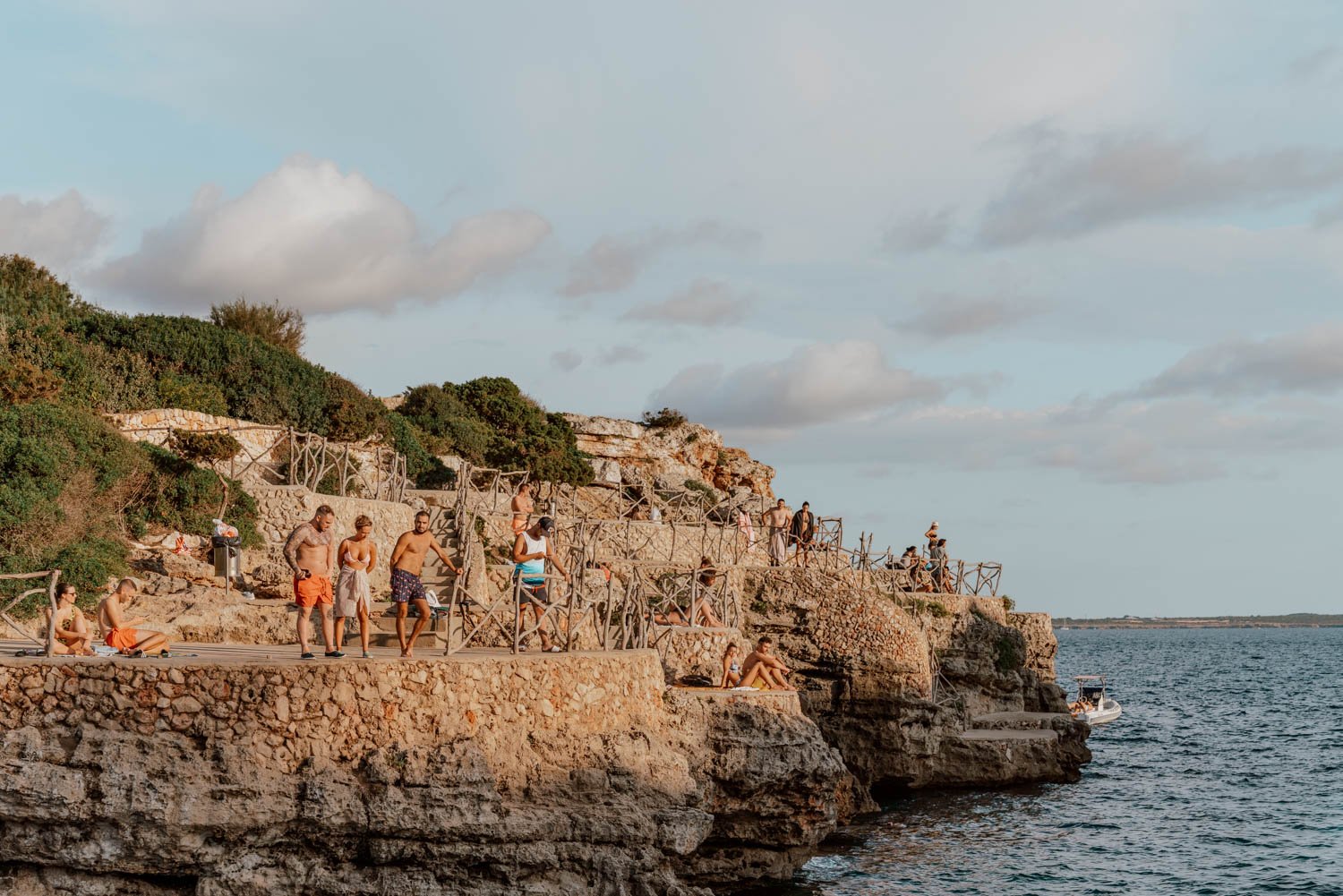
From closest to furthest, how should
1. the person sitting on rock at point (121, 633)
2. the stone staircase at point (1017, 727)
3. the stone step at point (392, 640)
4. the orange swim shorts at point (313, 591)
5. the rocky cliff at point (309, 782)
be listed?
the rocky cliff at point (309, 782), the orange swim shorts at point (313, 591), the person sitting on rock at point (121, 633), the stone step at point (392, 640), the stone staircase at point (1017, 727)

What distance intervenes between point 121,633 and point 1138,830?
2002 cm

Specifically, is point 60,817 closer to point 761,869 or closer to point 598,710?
point 598,710

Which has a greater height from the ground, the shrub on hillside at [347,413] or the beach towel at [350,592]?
the shrub on hillside at [347,413]

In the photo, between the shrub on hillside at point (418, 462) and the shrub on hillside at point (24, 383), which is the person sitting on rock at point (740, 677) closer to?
the shrub on hillside at point (24, 383)

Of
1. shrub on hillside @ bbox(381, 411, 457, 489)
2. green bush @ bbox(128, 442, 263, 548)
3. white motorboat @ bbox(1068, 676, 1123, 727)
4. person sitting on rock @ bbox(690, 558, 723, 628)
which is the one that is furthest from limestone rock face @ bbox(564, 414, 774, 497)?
green bush @ bbox(128, 442, 263, 548)

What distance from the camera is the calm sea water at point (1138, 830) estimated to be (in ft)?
67.2

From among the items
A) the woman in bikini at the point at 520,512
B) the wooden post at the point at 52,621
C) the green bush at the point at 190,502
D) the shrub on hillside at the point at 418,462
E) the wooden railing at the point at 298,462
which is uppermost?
the shrub on hillside at the point at 418,462

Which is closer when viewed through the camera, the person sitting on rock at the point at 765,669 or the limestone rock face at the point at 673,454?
the person sitting on rock at the point at 765,669

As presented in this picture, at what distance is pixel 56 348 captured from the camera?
94.6 ft

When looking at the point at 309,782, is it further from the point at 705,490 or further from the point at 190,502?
the point at 705,490

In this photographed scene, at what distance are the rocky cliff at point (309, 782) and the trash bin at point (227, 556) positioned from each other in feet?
26.7

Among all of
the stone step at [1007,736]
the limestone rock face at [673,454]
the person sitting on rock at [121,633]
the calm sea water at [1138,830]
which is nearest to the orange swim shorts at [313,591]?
the person sitting on rock at [121,633]

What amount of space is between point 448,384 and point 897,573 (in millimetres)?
19916

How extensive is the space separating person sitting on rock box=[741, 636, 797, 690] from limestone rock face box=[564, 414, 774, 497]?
26835 millimetres
